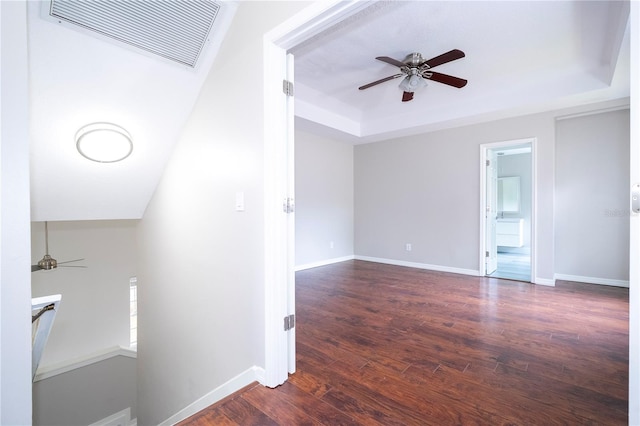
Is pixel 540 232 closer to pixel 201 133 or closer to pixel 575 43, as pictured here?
pixel 575 43

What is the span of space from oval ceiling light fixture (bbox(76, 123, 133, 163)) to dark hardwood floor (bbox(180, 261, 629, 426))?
6.86 ft

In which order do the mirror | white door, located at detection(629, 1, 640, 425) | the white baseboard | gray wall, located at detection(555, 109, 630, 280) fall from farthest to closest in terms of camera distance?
the mirror < the white baseboard < gray wall, located at detection(555, 109, 630, 280) < white door, located at detection(629, 1, 640, 425)

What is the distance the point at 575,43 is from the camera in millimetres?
2820

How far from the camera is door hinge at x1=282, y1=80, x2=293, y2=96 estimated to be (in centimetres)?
176

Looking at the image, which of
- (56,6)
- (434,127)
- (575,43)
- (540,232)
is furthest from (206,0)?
(540,232)

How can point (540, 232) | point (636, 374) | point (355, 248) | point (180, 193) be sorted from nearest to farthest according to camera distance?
point (636, 374)
point (180, 193)
point (540, 232)
point (355, 248)

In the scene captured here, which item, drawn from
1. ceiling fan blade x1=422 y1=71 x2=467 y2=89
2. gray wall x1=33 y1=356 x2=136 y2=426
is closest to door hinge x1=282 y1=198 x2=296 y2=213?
ceiling fan blade x1=422 y1=71 x2=467 y2=89

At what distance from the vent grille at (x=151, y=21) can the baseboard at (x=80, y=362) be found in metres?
3.91

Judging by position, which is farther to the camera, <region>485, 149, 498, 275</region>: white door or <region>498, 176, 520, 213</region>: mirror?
<region>498, 176, 520, 213</region>: mirror

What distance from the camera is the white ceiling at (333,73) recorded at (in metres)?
1.93

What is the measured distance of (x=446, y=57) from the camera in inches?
104

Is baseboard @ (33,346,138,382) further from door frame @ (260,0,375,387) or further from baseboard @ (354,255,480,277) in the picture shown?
baseboard @ (354,255,480,277)

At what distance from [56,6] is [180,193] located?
4.49ft

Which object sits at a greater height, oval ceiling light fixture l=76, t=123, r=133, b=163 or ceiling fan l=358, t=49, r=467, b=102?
ceiling fan l=358, t=49, r=467, b=102
